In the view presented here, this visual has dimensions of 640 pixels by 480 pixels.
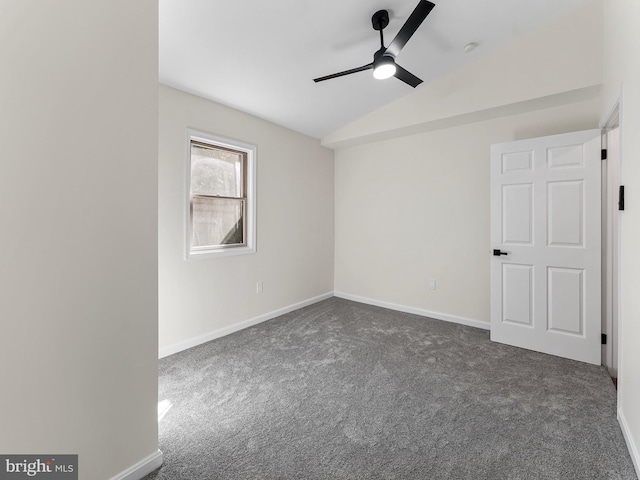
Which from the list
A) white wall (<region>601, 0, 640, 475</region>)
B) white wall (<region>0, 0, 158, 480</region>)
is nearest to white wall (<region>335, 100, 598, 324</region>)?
white wall (<region>601, 0, 640, 475</region>)

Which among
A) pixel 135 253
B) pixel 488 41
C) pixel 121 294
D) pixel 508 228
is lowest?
pixel 121 294

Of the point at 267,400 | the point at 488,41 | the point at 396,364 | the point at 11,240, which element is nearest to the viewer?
the point at 11,240

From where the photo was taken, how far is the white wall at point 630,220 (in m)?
1.56

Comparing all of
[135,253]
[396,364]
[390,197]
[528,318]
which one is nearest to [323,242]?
[390,197]

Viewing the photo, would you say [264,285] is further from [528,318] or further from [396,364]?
[528,318]

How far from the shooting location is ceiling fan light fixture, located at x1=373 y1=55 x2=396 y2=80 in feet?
7.43

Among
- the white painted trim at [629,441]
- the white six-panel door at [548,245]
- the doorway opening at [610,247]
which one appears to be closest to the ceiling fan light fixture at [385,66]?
the white six-panel door at [548,245]

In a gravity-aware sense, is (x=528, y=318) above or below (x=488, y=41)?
below

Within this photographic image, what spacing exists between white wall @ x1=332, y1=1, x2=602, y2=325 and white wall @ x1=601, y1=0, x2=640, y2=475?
813 mm

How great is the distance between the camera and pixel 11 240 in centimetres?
108

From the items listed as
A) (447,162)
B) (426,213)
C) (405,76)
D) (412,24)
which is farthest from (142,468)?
(447,162)

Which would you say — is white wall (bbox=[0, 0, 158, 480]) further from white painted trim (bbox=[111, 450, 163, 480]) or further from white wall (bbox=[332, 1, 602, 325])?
white wall (bbox=[332, 1, 602, 325])

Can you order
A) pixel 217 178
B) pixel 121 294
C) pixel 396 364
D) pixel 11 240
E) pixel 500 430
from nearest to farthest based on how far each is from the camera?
pixel 11 240 → pixel 121 294 → pixel 500 430 → pixel 396 364 → pixel 217 178

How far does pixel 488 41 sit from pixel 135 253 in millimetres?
3578
